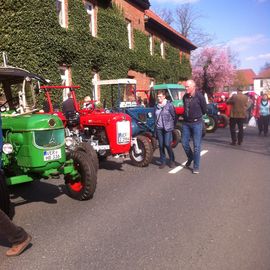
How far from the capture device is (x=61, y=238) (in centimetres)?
461

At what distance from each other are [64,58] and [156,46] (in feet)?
42.3

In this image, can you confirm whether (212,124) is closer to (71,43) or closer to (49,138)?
(71,43)

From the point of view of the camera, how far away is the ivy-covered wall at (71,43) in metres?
13.4

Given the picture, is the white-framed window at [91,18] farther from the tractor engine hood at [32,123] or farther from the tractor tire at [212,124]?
the tractor engine hood at [32,123]

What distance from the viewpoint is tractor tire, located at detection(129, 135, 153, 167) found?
30.2 feet

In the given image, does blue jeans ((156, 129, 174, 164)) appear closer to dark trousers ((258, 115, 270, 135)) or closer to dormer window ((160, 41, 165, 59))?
dark trousers ((258, 115, 270, 135))

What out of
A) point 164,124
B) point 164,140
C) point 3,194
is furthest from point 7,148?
point 164,140

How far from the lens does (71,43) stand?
1658 centimetres

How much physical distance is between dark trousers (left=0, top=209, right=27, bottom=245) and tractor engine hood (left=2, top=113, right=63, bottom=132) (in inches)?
62.8

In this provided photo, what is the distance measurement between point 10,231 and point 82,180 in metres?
2.32

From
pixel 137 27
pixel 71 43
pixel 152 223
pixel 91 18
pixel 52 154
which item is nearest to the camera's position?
pixel 152 223

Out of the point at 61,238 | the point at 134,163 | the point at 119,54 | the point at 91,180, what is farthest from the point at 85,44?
the point at 61,238

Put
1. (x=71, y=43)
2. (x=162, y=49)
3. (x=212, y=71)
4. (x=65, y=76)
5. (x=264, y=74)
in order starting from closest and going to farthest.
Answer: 1. (x=71, y=43)
2. (x=65, y=76)
3. (x=162, y=49)
4. (x=212, y=71)
5. (x=264, y=74)

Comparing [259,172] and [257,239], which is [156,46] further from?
[257,239]
